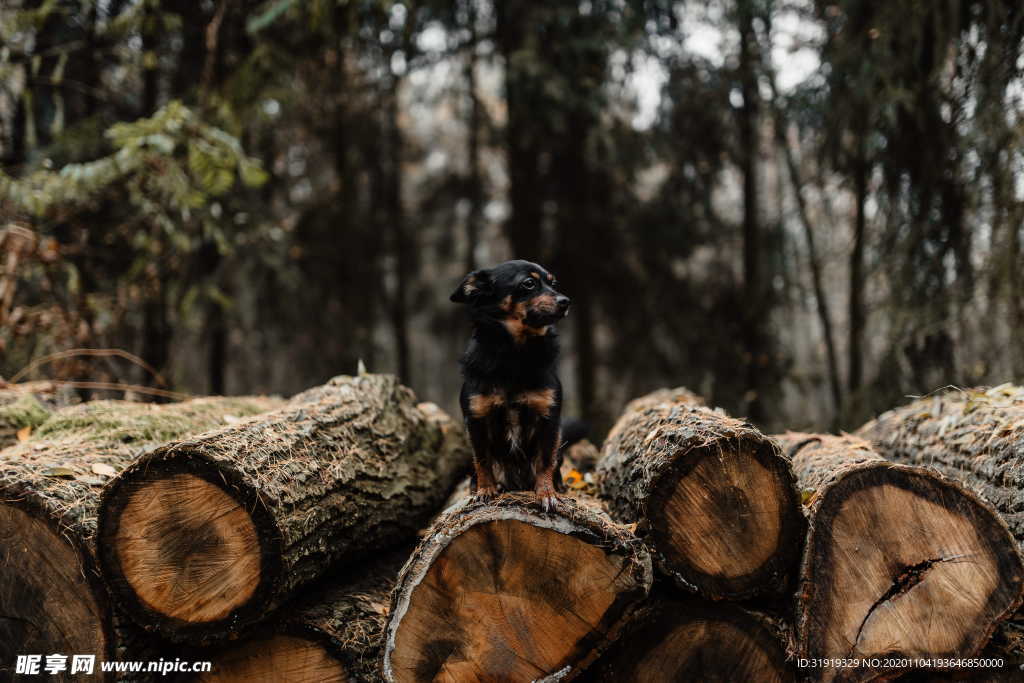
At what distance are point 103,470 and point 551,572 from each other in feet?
7.52

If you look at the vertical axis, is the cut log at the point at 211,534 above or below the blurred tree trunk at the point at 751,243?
below

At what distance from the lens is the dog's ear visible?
10.2 feet

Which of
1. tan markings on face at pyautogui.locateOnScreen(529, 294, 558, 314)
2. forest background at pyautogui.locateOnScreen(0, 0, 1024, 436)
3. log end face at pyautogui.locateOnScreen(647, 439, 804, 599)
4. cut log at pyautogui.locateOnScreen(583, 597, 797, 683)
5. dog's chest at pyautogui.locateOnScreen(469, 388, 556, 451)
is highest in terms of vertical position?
forest background at pyautogui.locateOnScreen(0, 0, 1024, 436)

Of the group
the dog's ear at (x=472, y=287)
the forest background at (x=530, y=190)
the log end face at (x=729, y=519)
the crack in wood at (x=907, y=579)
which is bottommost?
the crack in wood at (x=907, y=579)

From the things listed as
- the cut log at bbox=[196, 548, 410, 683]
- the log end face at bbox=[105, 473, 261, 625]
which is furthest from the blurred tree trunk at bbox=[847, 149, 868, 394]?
the log end face at bbox=[105, 473, 261, 625]

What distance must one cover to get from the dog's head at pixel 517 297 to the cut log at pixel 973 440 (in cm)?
200

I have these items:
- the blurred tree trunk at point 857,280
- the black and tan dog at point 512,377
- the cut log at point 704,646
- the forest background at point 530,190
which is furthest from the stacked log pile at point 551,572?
the blurred tree trunk at point 857,280

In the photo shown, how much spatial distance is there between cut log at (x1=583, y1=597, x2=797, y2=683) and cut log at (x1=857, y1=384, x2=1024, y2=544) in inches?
45.7

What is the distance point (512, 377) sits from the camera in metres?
2.95

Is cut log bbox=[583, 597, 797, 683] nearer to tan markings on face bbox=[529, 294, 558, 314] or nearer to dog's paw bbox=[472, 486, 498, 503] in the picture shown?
dog's paw bbox=[472, 486, 498, 503]

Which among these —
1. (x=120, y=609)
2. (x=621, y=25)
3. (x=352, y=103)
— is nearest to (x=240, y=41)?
(x=352, y=103)

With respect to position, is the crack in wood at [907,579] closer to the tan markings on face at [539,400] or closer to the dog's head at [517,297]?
the tan markings on face at [539,400]

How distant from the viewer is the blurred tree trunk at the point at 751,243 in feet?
28.9

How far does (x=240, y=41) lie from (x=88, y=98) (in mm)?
2177
